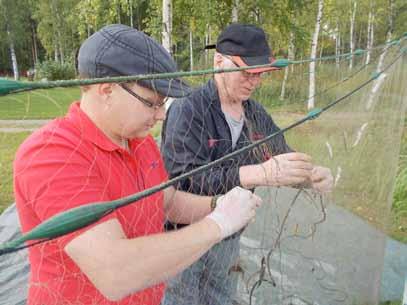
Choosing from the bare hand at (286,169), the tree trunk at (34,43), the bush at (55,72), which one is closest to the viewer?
the bare hand at (286,169)

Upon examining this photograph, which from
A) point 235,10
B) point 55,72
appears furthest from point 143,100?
point 235,10

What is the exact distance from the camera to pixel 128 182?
3.32 ft

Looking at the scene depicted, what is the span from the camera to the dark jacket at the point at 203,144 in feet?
4.94

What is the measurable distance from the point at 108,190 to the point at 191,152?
60cm

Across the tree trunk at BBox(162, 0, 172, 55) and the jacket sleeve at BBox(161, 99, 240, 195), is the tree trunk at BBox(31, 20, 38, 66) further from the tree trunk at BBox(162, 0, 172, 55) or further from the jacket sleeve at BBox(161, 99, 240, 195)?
the jacket sleeve at BBox(161, 99, 240, 195)

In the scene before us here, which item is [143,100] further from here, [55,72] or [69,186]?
[55,72]

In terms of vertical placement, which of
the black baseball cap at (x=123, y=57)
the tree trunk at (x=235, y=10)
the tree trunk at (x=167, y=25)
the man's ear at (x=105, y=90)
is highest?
the tree trunk at (x=235, y=10)

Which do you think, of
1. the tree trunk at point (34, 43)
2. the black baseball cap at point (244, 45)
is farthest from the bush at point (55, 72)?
the tree trunk at point (34, 43)

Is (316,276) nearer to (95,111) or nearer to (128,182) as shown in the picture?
(128,182)

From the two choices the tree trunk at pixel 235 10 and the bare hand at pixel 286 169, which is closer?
the bare hand at pixel 286 169

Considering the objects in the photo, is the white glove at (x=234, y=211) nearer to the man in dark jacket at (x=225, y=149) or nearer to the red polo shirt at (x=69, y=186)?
the red polo shirt at (x=69, y=186)

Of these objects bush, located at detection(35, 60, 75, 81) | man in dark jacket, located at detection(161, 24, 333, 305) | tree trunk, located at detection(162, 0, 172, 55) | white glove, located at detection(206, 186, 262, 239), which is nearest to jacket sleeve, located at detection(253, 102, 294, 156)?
man in dark jacket, located at detection(161, 24, 333, 305)

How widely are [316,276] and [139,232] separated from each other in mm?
1208

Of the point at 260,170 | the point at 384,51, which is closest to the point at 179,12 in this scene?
the point at 384,51
